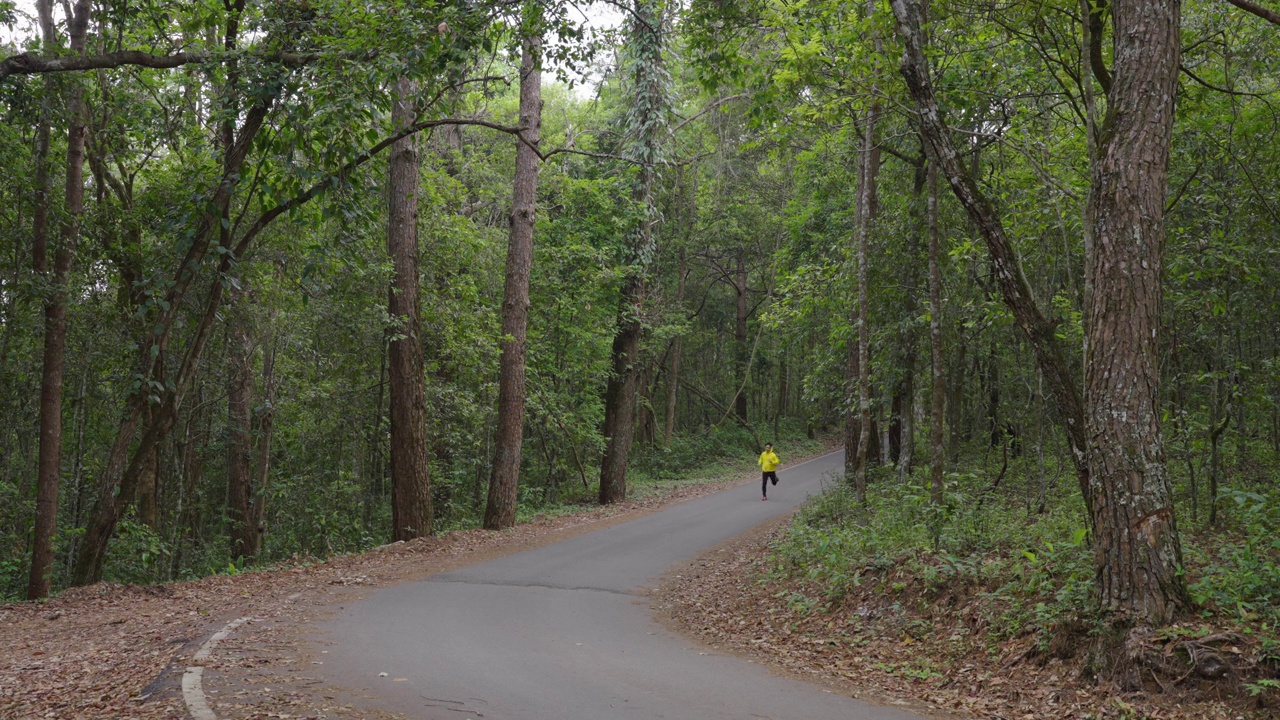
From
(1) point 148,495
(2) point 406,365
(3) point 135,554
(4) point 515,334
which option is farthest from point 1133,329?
(1) point 148,495

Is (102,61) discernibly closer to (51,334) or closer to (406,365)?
(51,334)

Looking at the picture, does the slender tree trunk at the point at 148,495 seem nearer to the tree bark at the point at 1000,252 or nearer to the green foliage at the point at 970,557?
the green foliage at the point at 970,557

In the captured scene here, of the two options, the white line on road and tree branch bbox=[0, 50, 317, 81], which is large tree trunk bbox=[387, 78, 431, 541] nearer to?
tree branch bbox=[0, 50, 317, 81]

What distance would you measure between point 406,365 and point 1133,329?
1213 centimetres

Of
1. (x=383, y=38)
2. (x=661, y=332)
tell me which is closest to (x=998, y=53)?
(x=383, y=38)

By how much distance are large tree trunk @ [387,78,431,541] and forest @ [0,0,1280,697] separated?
8cm

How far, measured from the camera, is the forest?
24.6 ft

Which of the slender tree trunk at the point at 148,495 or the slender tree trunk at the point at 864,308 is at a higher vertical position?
the slender tree trunk at the point at 864,308

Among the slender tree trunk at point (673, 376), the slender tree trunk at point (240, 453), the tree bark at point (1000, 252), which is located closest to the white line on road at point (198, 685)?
the tree bark at point (1000, 252)

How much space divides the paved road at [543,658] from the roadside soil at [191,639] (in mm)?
454

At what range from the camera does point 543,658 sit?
760cm

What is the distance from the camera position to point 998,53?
42.0 feet

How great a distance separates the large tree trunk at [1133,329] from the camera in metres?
6.63

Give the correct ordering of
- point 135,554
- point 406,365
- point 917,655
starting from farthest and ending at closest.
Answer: point 135,554
point 406,365
point 917,655
